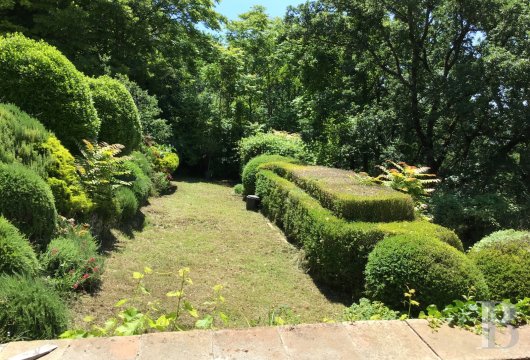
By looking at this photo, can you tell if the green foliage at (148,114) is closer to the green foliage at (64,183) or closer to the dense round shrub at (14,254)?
the green foliage at (64,183)

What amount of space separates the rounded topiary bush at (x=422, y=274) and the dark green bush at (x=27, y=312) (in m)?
3.24

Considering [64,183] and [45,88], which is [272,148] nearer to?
[45,88]

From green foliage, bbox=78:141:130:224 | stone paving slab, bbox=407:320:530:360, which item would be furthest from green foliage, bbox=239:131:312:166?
stone paving slab, bbox=407:320:530:360

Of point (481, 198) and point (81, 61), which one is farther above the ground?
point (81, 61)

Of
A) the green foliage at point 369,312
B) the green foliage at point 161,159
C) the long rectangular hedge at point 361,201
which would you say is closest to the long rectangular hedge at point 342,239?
the long rectangular hedge at point 361,201

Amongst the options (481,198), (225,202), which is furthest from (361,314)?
(225,202)

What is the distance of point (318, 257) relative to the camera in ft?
19.4

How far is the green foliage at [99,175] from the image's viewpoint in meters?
6.23

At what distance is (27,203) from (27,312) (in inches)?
62.9

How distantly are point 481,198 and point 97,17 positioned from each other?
14395mm

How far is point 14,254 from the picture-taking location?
12.0 feet

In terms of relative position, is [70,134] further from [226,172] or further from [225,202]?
[226,172]

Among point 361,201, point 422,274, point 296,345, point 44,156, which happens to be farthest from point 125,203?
point 296,345

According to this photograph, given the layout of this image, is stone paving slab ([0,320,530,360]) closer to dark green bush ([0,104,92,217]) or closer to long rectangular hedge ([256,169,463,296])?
long rectangular hedge ([256,169,463,296])
